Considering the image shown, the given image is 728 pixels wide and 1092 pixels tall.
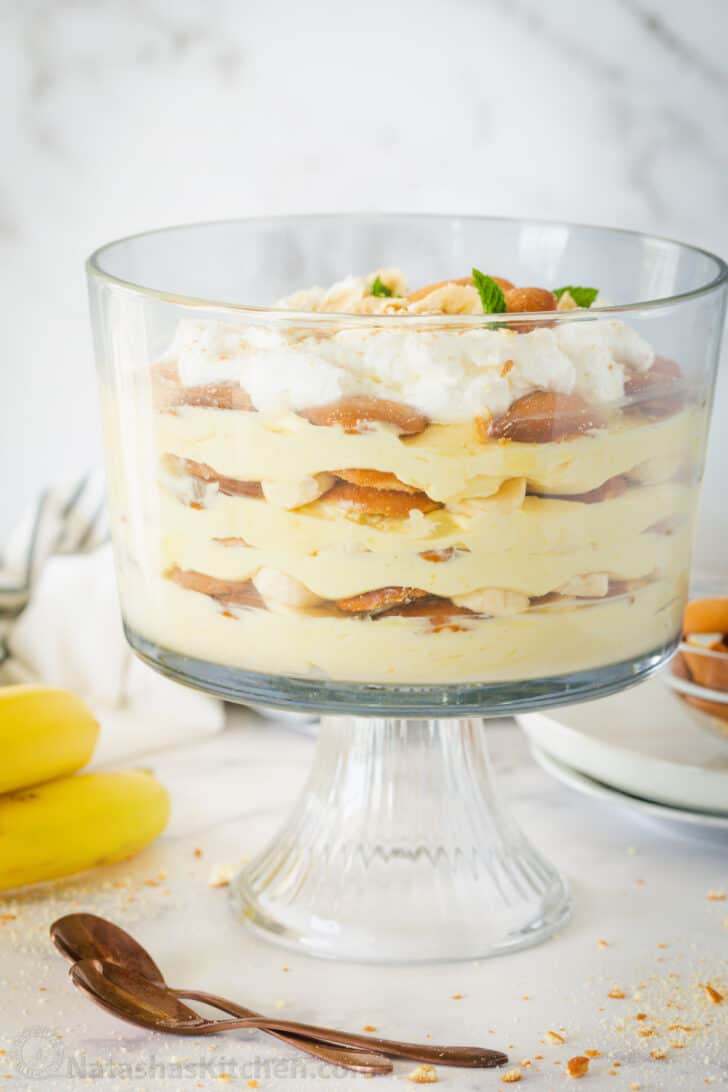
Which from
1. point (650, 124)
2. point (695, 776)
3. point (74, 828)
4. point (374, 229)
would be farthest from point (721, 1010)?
point (650, 124)

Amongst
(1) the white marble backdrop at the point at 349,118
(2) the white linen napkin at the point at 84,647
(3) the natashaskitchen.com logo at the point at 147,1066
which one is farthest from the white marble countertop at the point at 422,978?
(1) the white marble backdrop at the point at 349,118

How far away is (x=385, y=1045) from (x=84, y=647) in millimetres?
603

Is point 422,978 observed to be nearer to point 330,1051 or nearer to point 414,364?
point 330,1051

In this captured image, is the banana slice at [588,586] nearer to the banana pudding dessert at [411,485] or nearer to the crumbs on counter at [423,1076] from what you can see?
the banana pudding dessert at [411,485]

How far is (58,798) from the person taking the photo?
98cm

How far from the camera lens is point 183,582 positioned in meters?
0.82

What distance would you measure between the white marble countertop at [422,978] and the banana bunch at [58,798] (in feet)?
0.08

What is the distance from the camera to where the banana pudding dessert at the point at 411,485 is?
73cm

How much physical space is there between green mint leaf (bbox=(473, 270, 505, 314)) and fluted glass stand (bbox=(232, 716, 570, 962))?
267 mm

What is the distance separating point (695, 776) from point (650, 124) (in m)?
0.60

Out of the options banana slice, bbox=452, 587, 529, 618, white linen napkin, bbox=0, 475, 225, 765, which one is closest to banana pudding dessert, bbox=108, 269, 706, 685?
banana slice, bbox=452, 587, 529, 618

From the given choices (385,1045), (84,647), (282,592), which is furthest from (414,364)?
(84,647)

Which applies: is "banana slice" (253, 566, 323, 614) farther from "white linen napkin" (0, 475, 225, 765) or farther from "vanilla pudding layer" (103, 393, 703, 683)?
"white linen napkin" (0, 475, 225, 765)

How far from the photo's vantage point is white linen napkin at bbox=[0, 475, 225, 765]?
48.8 inches
